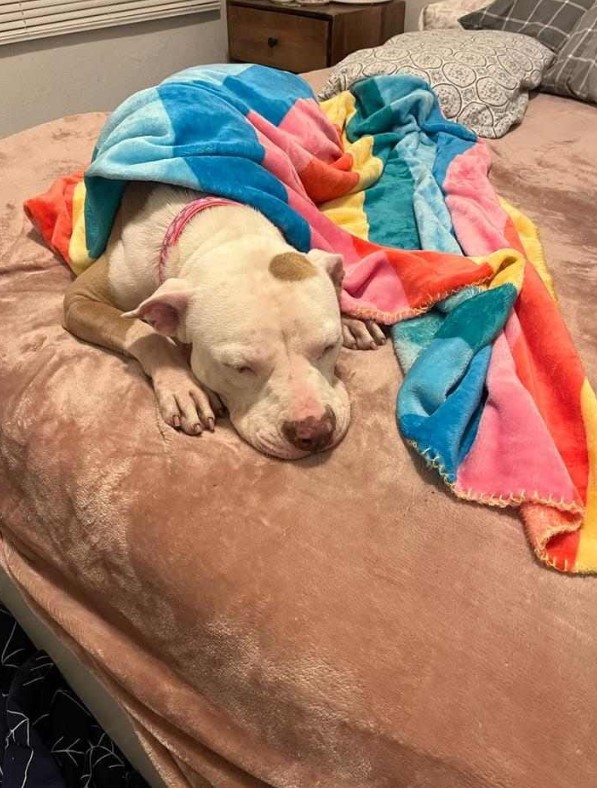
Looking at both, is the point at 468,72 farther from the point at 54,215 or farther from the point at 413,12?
the point at 413,12

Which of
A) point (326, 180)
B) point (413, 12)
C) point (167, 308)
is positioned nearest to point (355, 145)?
point (326, 180)

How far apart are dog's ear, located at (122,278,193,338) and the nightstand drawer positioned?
101 inches

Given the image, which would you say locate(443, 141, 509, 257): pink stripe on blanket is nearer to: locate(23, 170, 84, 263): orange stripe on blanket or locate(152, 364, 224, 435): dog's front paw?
locate(152, 364, 224, 435): dog's front paw

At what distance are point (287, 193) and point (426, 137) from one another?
30.4 inches

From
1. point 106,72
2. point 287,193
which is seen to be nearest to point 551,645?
point 287,193

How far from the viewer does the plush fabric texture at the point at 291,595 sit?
0.76m

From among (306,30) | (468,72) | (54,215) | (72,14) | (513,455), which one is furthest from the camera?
(72,14)

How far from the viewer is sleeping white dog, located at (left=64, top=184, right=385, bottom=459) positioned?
106 centimetres

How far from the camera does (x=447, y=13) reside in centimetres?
291

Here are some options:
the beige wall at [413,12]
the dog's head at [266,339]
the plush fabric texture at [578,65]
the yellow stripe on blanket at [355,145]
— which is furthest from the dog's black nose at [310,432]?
the beige wall at [413,12]

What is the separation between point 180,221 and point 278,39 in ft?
8.51

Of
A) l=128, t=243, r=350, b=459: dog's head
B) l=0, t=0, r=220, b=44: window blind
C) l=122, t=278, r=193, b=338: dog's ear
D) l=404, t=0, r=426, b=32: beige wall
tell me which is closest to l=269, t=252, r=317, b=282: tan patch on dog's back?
l=128, t=243, r=350, b=459: dog's head

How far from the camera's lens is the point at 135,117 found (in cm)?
152

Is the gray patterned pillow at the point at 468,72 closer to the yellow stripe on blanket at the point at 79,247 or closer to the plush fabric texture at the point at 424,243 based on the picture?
the plush fabric texture at the point at 424,243
